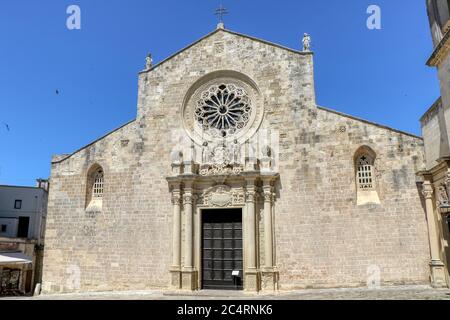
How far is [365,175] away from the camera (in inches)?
520

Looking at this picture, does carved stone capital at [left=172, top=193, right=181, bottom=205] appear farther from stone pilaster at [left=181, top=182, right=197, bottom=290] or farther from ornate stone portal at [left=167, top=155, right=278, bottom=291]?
stone pilaster at [left=181, top=182, right=197, bottom=290]

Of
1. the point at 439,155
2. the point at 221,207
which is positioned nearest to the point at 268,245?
the point at 221,207

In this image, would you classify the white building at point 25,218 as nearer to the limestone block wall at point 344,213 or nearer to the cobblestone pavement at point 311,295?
the cobblestone pavement at point 311,295

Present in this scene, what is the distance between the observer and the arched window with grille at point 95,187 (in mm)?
15297

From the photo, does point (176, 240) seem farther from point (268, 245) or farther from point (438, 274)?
point (438, 274)

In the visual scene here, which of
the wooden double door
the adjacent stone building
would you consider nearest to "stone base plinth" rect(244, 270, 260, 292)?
the wooden double door

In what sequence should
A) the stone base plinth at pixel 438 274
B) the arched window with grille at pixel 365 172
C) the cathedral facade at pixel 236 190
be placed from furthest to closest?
the arched window with grille at pixel 365 172 < the cathedral facade at pixel 236 190 < the stone base plinth at pixel 438 274

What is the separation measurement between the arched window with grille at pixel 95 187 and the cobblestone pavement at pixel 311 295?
3.34 metres

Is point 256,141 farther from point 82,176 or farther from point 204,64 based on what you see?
point 82,176

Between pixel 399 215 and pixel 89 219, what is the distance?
35.7ft

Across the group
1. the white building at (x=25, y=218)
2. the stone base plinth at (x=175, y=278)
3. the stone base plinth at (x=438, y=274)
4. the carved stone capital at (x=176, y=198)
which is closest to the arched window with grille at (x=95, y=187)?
the carved stone capital at (x=176, y=198)

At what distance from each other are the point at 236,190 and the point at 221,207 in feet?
2.61
